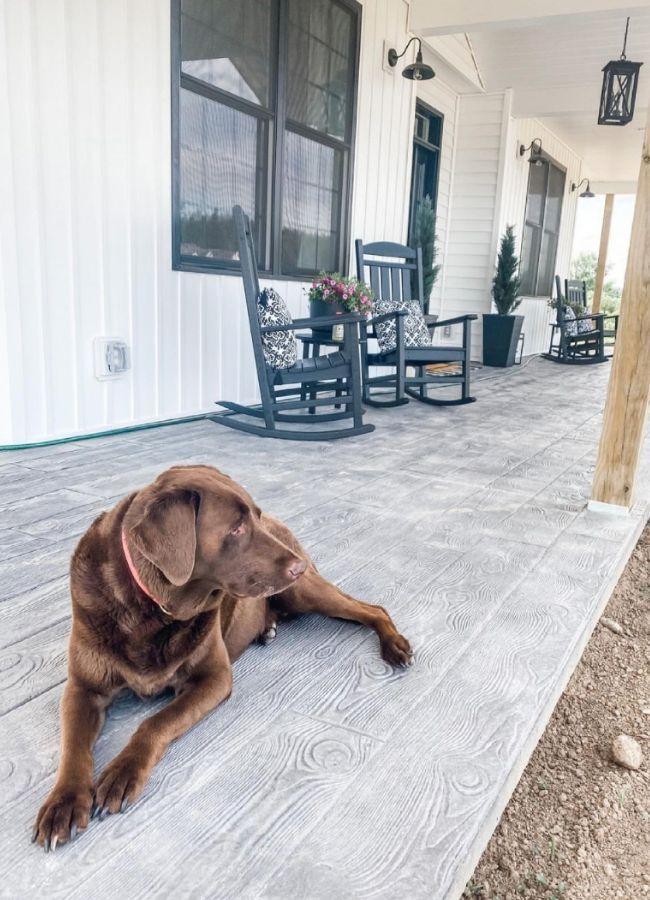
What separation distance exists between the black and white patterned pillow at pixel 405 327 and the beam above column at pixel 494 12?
84.6 inches

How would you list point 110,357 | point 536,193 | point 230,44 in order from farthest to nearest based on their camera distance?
1. point 536,193
2. point 230,44
3. point 110,357

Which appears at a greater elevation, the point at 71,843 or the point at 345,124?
the point at 345,124

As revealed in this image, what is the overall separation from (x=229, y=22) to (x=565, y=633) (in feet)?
12.0

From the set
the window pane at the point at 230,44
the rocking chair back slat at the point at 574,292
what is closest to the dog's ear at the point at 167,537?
the window pane at the point at 230,44

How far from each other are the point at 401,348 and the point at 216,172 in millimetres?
1466

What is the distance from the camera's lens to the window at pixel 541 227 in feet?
→ 29.7

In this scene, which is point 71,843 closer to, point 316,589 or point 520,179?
point 316,589

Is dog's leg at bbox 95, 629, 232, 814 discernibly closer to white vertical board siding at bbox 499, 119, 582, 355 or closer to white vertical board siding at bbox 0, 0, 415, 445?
white vertical board siding at bbox 0, 0, 415, 445

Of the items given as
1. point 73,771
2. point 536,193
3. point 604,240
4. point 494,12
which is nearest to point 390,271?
point 494,12

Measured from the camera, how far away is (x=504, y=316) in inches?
Result: 301

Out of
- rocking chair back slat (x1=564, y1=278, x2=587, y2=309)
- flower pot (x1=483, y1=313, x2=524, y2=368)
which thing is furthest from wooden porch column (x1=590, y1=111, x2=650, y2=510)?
rocking chair back slat (x1=564, y1=278, x2=587, y2=309)

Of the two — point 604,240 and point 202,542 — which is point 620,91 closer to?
point 202,542

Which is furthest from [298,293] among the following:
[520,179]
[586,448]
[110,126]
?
[520,179]

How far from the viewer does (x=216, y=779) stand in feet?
3.50
